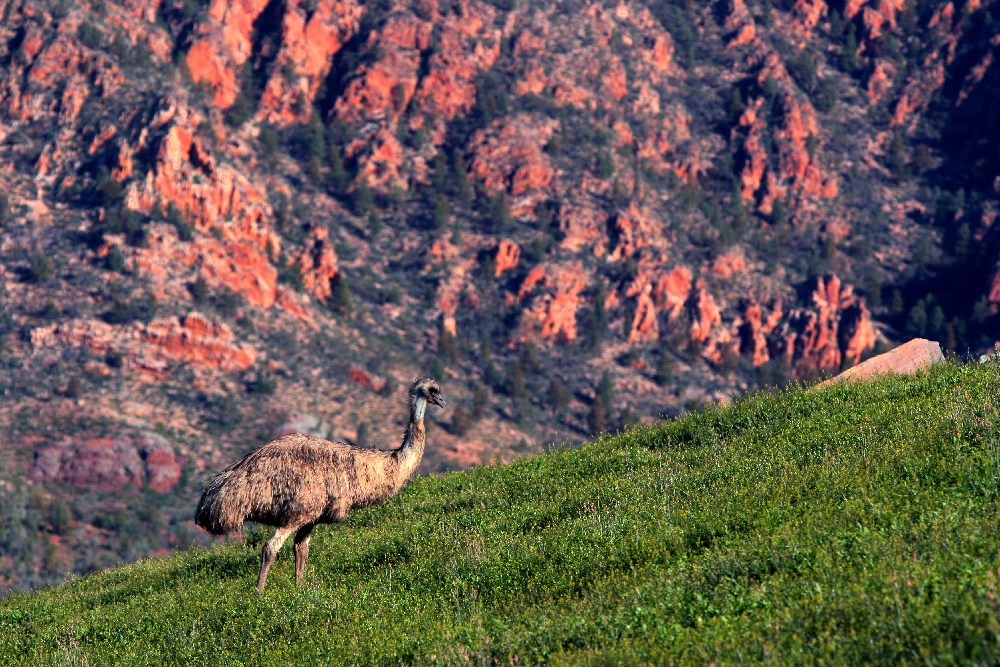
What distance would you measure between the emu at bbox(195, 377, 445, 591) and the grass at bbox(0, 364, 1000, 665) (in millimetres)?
700

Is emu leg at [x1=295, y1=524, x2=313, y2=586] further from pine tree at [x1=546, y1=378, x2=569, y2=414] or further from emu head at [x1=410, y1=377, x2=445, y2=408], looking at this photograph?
pine tree at [x1=546, y1=378, x2=569, y2=414]

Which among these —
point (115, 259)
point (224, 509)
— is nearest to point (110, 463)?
point (115, 259)

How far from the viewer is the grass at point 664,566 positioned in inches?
395

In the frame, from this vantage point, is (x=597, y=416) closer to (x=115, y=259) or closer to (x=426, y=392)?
(x=115, y=259)

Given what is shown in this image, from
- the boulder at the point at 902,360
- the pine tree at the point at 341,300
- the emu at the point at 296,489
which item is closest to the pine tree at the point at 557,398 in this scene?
the pine tree at the point at 341,300

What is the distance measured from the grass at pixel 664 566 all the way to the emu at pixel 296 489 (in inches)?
27.5

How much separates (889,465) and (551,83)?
563 ft

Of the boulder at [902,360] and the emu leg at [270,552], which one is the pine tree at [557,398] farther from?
the emu leg at [270,552]

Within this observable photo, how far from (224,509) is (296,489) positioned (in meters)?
1.03

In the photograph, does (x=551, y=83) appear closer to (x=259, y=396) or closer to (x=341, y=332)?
(x=341, y=332)

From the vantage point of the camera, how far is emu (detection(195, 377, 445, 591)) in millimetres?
16906

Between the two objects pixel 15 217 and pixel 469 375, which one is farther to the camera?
pixel 469 375

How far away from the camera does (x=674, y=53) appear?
199875mm

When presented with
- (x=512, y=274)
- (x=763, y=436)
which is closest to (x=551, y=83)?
(x=512, y=274)
